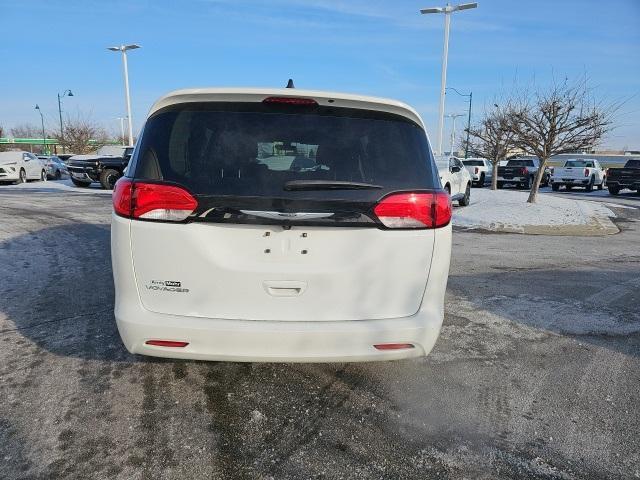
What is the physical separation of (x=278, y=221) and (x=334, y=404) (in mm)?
1223

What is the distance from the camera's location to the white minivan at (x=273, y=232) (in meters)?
2.47

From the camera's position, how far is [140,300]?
2551mm

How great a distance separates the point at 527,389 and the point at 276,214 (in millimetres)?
2094

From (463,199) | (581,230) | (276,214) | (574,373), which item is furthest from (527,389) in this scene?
(463,199)

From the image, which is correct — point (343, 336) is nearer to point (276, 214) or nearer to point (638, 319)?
point (276, 214)

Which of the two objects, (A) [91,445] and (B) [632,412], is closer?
(A) [91,445]

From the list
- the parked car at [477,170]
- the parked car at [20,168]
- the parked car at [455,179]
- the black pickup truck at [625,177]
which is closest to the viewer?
the parked car at [455,179]

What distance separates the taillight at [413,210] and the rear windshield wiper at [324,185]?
0.45 ft

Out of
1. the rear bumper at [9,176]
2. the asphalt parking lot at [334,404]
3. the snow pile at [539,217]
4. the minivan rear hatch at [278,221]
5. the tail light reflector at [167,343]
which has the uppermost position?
the minivan rear hatch at [278,221]

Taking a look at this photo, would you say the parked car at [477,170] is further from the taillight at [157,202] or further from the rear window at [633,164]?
the taillight at [157,202]

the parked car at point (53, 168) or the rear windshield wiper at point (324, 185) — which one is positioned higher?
the rear windshield wiper at point (324, 185)

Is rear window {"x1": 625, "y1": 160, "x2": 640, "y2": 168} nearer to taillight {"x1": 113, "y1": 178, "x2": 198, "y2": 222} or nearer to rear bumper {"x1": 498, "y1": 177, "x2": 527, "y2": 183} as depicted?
rear bumper {"x1": 498, "y1": 177, "x2": 527, "y2": 183}

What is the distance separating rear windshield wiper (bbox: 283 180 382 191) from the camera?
8.11ft

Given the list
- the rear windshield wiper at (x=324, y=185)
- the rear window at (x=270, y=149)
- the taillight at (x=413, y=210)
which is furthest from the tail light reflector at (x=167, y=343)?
the taillight at (x=413, y=210)
